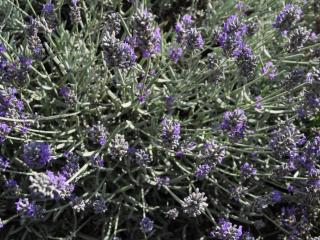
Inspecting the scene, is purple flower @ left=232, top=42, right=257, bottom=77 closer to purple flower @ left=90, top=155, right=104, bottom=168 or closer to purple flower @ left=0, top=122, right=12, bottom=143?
purple flower @ left=90, top=155, right=104, bottom=168

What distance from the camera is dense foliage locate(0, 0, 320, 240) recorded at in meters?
2.53

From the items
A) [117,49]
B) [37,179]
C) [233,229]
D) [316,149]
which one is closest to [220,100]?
[316,149]

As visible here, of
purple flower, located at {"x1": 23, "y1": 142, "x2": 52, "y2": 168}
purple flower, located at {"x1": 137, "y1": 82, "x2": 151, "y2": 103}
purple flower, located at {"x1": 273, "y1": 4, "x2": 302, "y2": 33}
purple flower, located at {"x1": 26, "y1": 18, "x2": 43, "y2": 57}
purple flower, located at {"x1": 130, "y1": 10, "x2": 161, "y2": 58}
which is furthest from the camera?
purple flower, located at {"x1": 137, "y1": 82, "x2": 151, "y2": 103}

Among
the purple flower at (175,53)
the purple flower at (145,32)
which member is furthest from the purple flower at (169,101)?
the purple flower at (145,32)

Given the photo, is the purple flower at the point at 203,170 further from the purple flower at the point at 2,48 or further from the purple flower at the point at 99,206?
the purple flower at the point at 2,48

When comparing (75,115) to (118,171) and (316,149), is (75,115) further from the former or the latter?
(316,149)

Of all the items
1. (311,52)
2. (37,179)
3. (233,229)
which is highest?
(311,52)

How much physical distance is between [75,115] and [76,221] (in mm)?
597

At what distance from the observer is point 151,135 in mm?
2887

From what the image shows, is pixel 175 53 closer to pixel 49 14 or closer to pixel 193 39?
pixel 193 39

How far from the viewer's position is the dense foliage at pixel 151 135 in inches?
99.7

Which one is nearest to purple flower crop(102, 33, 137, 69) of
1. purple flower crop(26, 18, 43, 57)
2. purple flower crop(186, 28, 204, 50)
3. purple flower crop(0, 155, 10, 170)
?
purple flower crop(186, 28, 204, 50)

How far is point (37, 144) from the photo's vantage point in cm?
241

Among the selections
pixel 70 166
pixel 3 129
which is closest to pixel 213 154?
pixel 70 166
